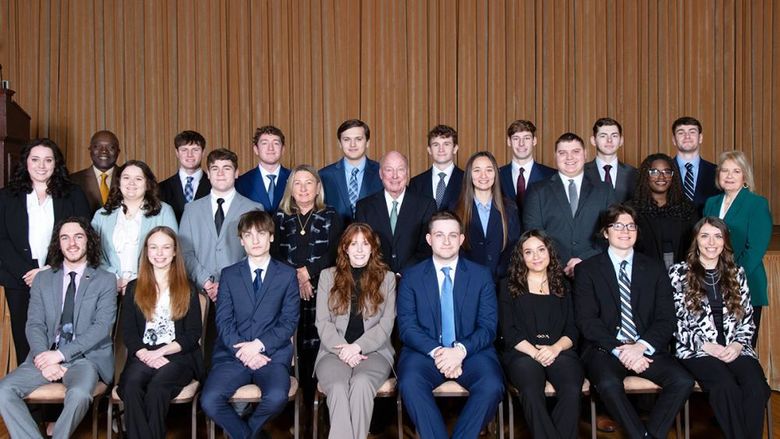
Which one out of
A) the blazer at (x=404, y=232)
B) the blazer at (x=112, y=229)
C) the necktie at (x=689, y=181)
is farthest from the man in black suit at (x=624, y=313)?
the blazer at (x=112, y=229)

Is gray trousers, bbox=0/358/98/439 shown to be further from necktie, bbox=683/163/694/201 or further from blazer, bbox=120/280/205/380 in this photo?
necktie, bbox=683/163/694/201

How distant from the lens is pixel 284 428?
4152 mm

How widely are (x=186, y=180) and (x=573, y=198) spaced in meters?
2.33

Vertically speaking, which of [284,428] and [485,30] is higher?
[485,30]

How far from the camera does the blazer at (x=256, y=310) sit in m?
3.74

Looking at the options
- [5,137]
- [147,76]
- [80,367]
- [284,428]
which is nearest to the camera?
[80,367]

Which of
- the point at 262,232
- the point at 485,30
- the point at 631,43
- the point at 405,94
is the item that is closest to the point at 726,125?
the point at 631,43

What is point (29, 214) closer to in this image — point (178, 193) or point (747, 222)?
point (178, 193)

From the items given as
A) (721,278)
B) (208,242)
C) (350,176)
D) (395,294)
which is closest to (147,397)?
(208,242)

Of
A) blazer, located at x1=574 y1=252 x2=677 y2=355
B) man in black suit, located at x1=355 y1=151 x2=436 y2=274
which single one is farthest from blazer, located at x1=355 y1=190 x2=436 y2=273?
blazer, located at x1=574 y1=252 x2=677 y2=355

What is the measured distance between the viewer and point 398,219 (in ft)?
Result: 14.1

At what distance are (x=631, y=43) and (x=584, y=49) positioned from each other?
1.35 feet

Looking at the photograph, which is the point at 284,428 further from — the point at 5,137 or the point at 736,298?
the point at 5,137

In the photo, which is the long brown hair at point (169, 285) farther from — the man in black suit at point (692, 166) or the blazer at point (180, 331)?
the man in black suit at point (692, 166)
